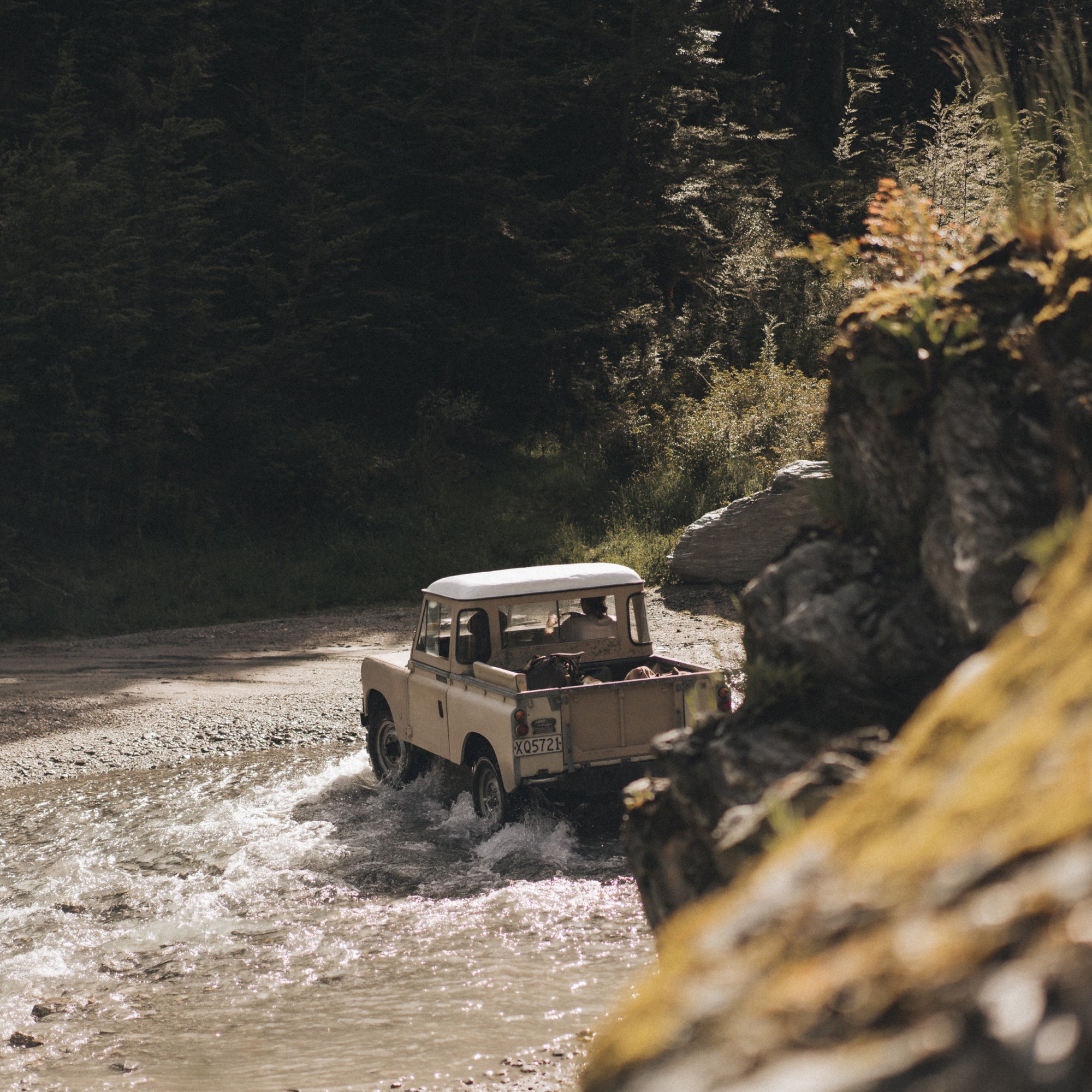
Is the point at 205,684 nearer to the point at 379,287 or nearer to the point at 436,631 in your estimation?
the point at 436,631

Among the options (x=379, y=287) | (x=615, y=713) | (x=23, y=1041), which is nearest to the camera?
(x=23, y=1041)

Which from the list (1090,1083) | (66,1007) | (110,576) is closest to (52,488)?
(110,576)

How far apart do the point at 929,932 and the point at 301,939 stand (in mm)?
6749

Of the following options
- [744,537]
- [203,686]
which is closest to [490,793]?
[203,686]

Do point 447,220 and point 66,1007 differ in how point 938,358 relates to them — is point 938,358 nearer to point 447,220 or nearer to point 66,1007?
point 66,1007

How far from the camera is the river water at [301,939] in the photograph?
19.0ft

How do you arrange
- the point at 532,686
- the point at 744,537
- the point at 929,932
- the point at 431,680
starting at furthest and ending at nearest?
the point at 744,537 < the point at 431,680 < the point at 532,686 < the point at 929,932

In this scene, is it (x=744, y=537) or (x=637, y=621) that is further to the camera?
(x=744, y=537)

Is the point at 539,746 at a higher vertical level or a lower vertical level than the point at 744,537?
lower

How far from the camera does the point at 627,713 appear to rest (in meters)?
9.16

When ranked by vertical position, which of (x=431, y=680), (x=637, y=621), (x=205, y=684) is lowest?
(x=205, y=684)

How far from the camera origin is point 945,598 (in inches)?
136

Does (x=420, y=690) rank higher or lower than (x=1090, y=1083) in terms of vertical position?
lower

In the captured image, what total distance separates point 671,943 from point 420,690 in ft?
27.9
